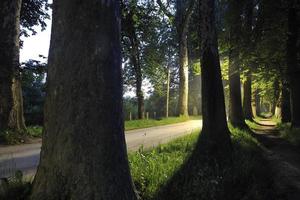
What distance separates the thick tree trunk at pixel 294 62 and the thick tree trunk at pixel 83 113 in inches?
583

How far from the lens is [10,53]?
14.0 meters

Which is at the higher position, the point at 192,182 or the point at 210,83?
the point at 210,83

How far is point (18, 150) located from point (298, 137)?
11.4 m

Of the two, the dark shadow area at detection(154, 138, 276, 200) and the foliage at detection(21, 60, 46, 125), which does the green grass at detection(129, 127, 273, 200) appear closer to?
the dark shadow area at detection(154, 138, 276, 200)

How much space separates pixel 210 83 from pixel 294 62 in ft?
28.4

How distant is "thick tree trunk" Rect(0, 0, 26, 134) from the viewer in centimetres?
1392

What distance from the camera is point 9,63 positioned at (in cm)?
1415

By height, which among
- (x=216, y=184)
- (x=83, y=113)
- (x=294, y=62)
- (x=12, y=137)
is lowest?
(x=216, y=184)

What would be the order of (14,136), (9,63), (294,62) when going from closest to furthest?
(14,136) < (9,63) < (294,62)

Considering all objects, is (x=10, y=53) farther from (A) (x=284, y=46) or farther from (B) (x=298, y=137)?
(A) (x=284, y=46)

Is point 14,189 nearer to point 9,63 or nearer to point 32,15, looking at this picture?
point 9,63

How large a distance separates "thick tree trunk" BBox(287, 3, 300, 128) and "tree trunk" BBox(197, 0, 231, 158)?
26.0 feet

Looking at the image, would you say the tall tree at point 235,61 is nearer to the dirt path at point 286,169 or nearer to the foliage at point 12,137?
the dirt path at point 286,169

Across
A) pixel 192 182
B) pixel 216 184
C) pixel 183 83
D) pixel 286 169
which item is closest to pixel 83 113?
pixel 192 182
